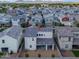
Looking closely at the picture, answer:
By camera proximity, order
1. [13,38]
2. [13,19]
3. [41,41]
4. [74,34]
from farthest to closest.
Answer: [13,19]
[74,34]
[41,41]
[13,38]

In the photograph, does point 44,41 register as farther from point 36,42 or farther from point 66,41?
point 66,41

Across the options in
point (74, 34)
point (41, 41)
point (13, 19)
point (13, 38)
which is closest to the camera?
point (13, 38)

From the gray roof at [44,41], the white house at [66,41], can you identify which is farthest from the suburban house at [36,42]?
the white house at [66,41]

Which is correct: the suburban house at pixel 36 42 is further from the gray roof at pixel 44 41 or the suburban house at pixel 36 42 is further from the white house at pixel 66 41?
the white house at pixel 66 41

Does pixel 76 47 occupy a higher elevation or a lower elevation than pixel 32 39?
lower

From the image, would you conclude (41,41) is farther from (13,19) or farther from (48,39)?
(13,19)

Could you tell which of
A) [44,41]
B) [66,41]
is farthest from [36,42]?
[66,41]

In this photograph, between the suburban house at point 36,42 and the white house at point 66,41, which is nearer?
the suburban house at point 36,42

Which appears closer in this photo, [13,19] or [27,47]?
[27,47]

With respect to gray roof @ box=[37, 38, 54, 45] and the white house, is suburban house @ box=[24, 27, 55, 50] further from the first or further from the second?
the white house

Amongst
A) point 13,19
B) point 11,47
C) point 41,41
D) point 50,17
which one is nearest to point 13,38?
point 11,47

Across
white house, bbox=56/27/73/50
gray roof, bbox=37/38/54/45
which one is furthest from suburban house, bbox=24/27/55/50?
white house, bbox=56/27/73/50
